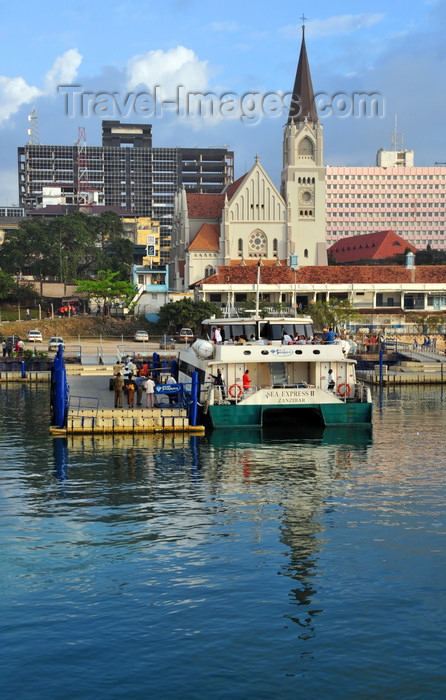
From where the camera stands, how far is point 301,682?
14266 millimetres

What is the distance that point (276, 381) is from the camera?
4069cm

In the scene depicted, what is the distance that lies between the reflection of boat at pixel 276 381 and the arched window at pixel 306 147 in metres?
98.9

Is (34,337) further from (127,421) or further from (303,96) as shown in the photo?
(303,96)

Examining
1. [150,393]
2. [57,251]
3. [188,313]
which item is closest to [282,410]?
[150,393]

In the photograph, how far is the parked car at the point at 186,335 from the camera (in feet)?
298

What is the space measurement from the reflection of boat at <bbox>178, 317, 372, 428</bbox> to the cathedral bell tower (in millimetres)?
87424

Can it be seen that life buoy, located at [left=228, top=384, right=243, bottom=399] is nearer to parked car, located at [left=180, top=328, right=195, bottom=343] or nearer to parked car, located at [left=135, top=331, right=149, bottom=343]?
parked car, located at [left=180, top=328, right=195, bottom=343]

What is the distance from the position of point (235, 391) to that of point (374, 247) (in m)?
136

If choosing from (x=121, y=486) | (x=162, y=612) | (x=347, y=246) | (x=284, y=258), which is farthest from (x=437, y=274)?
(x=162, y=612)

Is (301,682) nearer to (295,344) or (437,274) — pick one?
(295,344)

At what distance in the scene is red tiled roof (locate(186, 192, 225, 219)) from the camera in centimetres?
13550

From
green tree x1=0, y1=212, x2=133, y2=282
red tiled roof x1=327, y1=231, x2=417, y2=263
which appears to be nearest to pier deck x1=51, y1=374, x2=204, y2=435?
green tree x1=0, y1=212, x2=133, y2=282

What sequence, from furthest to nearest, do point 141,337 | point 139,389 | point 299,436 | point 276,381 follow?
1. point 141,337
2. point 139,389
3. point 276,381
4. point 299,436

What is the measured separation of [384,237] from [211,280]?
229 ft
